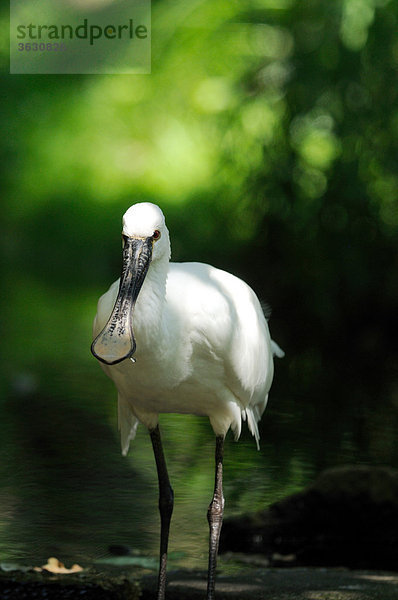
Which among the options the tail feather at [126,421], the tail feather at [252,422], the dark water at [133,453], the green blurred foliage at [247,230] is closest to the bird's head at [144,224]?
the tail feather at [126,421]

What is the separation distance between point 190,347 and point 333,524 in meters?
1.33

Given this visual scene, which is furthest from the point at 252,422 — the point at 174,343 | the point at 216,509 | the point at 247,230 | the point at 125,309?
the point at 247,230

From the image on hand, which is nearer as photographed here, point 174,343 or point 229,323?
point 174,343

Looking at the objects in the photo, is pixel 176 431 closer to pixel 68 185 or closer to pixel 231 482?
pixel 231 482

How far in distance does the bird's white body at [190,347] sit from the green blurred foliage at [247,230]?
85cm

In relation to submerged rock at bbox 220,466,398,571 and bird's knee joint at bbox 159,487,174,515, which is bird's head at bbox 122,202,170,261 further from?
submerged rock at bbox 220,466,398,571

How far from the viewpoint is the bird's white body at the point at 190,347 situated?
3.38m

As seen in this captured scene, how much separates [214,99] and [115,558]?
14.4m

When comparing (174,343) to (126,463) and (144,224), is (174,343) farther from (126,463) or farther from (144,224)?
(126,463)

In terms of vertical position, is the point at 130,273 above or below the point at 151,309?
above

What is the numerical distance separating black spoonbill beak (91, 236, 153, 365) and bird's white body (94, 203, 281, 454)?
55 mm

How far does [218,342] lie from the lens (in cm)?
365

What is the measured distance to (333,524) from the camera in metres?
4.51

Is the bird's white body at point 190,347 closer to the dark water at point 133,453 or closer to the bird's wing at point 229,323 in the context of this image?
the bird's wing at point 229,323
